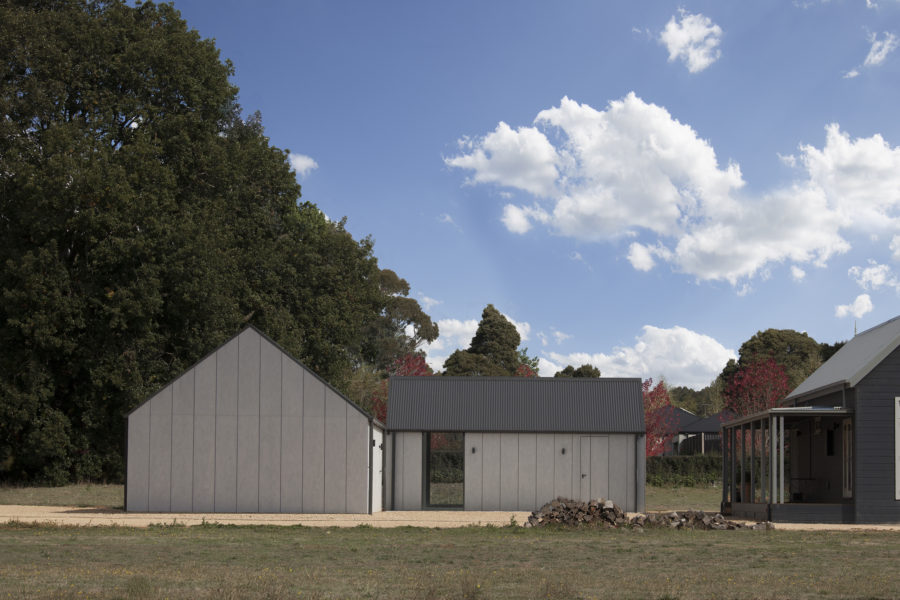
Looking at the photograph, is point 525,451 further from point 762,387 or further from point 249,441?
point 762,387

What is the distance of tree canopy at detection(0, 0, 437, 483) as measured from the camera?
32.7 metres

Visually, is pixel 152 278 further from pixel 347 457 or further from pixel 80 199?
pixel 347 457

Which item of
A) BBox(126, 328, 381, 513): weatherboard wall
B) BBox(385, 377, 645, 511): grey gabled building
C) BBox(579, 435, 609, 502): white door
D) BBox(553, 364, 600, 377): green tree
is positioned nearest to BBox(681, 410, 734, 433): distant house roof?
BBox(553, 364, 600, 377): green tree

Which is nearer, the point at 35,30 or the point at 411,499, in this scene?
the point at 411,499

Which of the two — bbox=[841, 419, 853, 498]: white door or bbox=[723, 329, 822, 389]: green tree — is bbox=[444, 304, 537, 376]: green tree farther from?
bbox=[841, 419, 853, 498]: white door

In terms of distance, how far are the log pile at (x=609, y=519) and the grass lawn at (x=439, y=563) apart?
2.52 ft

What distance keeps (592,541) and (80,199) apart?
21971mm

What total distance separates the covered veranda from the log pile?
3.06m

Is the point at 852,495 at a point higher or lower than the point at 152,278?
lower

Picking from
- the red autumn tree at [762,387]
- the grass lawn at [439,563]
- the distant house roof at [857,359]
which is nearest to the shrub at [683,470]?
the red autumn tree at [762,387]

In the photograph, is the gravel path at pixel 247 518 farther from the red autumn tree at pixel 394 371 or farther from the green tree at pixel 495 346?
the green tree at pixel 495 346

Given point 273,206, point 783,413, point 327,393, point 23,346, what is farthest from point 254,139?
point 783,413

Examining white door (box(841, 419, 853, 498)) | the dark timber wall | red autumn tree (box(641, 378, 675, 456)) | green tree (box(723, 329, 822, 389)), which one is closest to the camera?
the dark timber wall

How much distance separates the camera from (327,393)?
2586 cm
